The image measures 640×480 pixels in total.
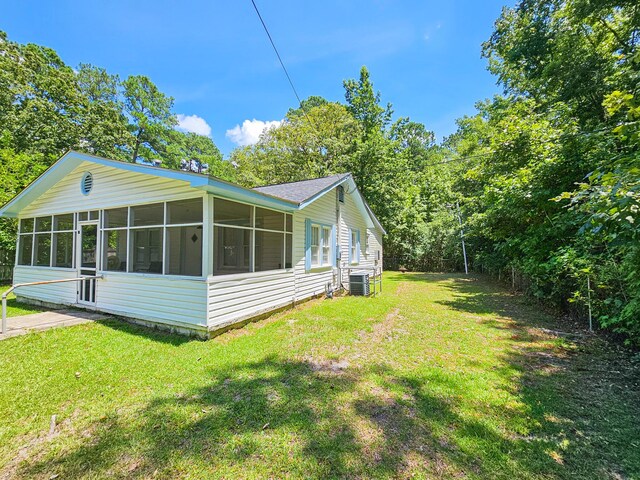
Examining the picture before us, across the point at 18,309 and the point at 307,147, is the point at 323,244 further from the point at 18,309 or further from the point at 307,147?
the point at 307,147

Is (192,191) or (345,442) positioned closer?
(345,442)

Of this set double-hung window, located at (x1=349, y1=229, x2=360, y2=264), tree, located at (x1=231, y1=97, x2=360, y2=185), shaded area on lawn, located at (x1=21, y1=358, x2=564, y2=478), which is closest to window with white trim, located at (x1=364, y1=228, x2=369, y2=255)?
double-hung window, located at (x1=349, y1=229, x2=360, y2=264)

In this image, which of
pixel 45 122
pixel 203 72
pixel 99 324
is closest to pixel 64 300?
pixel 99 324

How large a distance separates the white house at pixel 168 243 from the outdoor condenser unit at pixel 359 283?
70 centimetres

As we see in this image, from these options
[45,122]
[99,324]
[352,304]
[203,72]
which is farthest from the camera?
[45,122]

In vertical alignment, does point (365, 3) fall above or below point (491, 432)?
above

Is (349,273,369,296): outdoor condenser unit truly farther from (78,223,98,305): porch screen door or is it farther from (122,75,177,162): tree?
(122,75,177,162): tree

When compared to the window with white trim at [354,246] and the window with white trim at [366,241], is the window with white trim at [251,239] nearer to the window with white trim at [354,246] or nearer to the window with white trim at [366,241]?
the window with white trim at [354,246]

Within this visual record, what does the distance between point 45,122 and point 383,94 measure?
23772 mm

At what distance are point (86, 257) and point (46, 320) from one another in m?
1.70

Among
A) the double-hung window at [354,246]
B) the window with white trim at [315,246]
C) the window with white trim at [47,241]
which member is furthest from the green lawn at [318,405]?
the double-hung window at [354,246]

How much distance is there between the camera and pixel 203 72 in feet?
30.0

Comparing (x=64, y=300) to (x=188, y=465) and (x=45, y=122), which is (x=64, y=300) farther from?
(x=45, y=122)

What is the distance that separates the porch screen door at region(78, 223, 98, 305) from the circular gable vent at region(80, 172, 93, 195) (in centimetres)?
89
